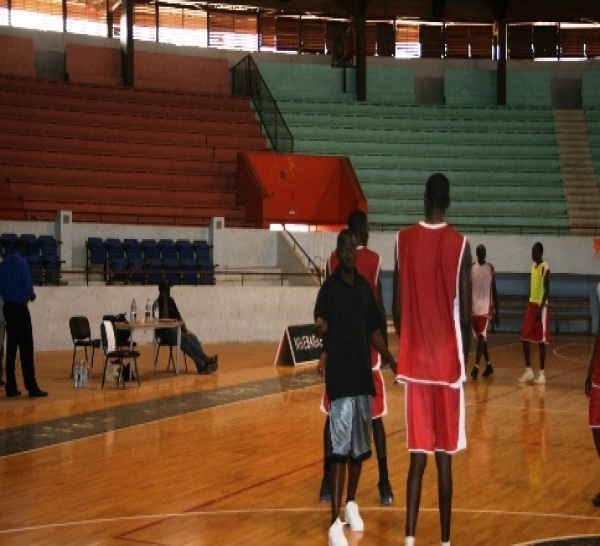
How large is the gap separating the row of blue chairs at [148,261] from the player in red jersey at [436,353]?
13.8 m

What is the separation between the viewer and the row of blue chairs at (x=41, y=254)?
1817cm

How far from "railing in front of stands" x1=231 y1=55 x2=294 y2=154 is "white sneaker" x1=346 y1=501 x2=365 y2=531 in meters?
19.9

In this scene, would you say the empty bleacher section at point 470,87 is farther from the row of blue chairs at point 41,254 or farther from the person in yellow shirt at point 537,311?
the person in yellow shirt at point 537,311

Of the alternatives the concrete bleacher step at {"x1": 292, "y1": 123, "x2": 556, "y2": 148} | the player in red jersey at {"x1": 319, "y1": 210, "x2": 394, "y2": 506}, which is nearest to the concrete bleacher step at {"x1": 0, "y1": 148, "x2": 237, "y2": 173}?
the concrete bleacher step at {"x1": 292, "y1": 123, "x2": 556, "y2": 148}

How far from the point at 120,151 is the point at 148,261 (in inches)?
217

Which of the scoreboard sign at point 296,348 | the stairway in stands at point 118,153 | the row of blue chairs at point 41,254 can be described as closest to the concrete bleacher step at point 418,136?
the stairway in stands at point 118,153

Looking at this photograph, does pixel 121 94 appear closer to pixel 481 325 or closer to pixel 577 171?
pixel 577 171

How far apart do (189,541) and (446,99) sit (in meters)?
25.5

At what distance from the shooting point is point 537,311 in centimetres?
1296

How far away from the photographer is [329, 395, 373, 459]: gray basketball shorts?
5605 millimetres

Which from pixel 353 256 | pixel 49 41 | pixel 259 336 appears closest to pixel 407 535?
pixel 353 256

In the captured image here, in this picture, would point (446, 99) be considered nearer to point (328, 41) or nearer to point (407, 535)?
point (328, 41)

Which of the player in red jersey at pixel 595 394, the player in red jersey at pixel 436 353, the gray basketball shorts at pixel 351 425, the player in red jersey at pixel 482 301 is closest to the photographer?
the player in red jersey at pixel 436 353

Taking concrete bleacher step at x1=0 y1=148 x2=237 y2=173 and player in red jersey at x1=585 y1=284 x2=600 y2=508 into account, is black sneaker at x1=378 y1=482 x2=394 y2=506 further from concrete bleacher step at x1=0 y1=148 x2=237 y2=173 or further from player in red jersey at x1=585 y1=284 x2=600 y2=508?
concrete bleacher step at x1=0 y1=148 x2=237 y2=173
